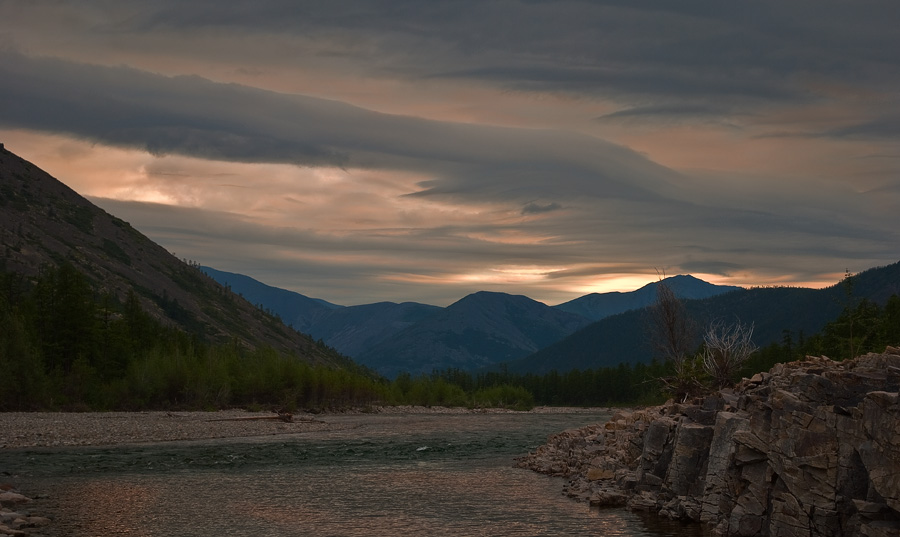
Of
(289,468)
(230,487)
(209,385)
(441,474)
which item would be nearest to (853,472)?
(441,474)

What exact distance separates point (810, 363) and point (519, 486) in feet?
52.8

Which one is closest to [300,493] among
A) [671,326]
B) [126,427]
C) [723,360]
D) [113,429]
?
[723,360]

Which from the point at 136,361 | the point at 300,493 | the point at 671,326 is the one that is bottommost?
the point at 300,493

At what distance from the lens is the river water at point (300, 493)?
29.8m

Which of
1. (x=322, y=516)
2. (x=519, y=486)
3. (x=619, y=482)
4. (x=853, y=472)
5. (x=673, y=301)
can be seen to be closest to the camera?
(x=853, y=472)

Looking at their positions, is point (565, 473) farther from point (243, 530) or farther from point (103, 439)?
point (103, 439)

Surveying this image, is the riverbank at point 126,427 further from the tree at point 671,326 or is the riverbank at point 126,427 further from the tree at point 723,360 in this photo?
the tree at point 723,360

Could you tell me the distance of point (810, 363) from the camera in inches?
1294

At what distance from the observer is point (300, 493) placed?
125 ft

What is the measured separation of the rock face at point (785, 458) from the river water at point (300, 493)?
214 cm

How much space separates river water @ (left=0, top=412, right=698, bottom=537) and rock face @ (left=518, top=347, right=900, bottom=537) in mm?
2144

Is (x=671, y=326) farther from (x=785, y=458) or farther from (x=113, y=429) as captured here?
(x=113, y=429)

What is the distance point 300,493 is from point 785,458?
22.7 m

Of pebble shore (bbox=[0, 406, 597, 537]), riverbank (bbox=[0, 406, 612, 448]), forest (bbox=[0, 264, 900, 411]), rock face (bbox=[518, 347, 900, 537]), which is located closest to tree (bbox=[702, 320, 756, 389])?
rock face (bbox=[518, 347, 900, 537])
